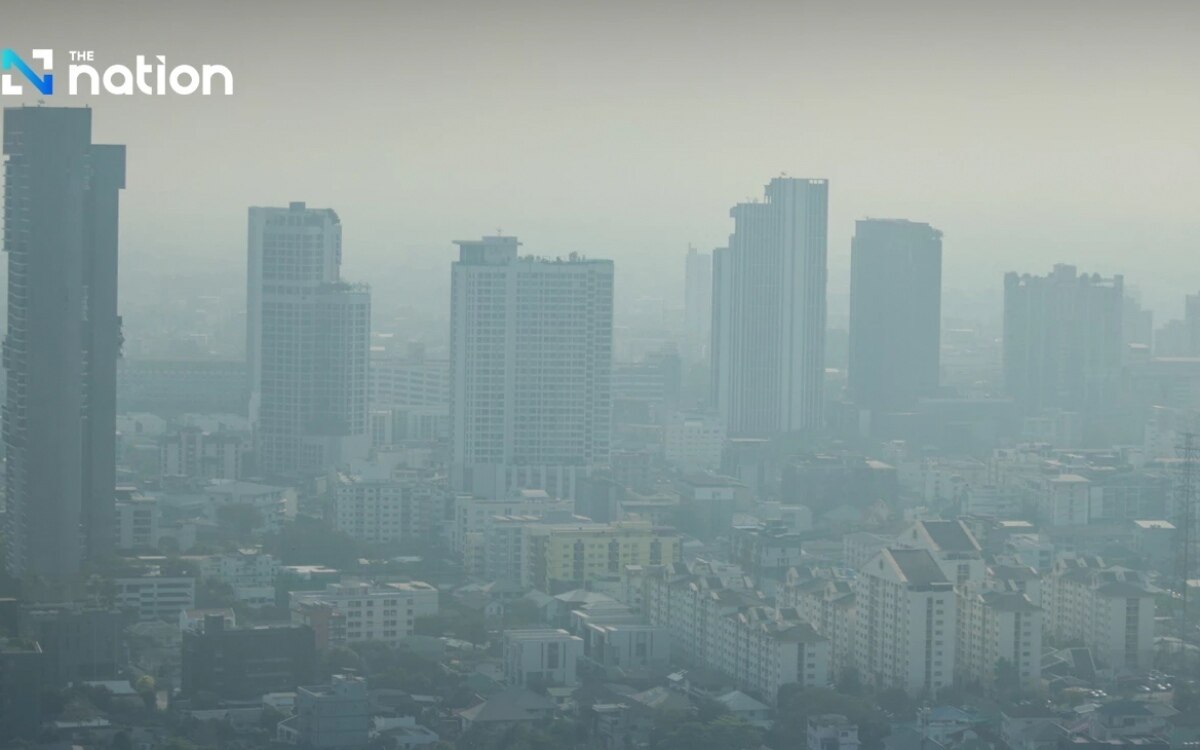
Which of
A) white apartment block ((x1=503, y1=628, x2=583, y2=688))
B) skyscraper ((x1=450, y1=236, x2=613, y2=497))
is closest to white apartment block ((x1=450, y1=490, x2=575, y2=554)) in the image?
skyscraper ((x1=450, y1=236, x2=613, y2=497))

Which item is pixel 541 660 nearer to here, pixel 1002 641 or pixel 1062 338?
pixel 1002 641

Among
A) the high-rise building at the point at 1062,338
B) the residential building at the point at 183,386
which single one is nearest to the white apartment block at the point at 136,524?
the residential building at the point at 183,386

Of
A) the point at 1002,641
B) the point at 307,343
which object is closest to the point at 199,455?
the point at 307,343

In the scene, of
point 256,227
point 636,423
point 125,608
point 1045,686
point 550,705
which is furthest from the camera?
point 636,423

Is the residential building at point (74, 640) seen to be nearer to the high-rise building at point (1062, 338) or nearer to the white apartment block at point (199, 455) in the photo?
the white apartment block at point (199, 455)

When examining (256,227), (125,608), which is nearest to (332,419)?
(256,227)

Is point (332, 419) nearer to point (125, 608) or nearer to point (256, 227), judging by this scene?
point (256, 227)
